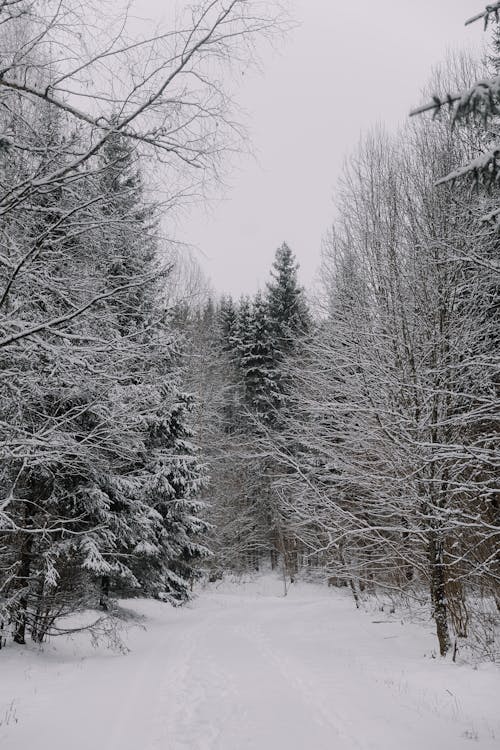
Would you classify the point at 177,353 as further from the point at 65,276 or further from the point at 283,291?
the point at 283,291

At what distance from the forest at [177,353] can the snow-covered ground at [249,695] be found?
0.98 meters

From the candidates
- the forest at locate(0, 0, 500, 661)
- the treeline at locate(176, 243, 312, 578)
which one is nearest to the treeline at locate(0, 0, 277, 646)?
the forest at locate(0, 0, 500, 661)

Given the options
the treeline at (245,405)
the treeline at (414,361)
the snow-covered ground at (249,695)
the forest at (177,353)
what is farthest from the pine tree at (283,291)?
the snow-covered ground at (249,695)

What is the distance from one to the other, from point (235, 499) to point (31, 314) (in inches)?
1095

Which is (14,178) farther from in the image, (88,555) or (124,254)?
(88,555)

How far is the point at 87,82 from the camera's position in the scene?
13.2ft

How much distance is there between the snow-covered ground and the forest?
980 mm

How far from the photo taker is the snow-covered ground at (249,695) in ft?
18.1

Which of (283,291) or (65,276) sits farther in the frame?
(283,291)

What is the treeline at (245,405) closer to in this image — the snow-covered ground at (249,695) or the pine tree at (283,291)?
the pine tree at (283,291)

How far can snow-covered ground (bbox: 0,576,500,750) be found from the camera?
551 cm

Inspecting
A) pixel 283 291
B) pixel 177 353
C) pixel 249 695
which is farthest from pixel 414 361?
pixel 283 291

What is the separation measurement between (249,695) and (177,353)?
12.3 metres

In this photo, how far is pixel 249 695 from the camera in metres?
7.32
